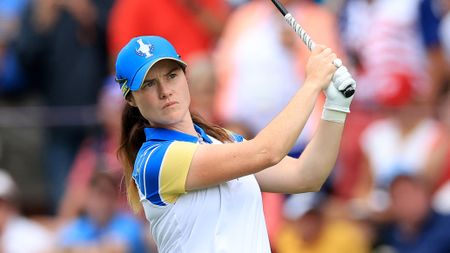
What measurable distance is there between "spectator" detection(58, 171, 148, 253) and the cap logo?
396 cm

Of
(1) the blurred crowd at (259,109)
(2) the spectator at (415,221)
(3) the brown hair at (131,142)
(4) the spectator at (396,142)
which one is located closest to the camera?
(3) the brown hair at (131,142)

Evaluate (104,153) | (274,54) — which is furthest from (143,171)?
(104,153)

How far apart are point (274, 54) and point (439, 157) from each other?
4.49 ft

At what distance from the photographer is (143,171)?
4.82 metres

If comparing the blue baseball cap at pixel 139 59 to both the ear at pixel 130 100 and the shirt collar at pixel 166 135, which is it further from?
the shirt collar at pixel 166 135

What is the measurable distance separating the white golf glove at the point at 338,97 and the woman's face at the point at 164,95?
0.58 m

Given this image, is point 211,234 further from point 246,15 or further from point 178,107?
point 246,15

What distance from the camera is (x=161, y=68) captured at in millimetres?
4840

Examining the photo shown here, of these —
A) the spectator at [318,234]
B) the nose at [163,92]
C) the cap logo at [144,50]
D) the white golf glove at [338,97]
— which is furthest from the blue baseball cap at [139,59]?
the spectator at [318,234]

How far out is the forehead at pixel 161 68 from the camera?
4805mm

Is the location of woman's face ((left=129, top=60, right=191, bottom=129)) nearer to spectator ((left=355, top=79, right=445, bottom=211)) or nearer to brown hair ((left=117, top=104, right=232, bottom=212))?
brown hair ((left=117, top=104, right=232, bottom=212))

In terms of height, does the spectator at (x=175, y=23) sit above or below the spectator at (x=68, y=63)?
above

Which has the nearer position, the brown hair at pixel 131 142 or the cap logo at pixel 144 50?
the cap logo at pixel 144 50

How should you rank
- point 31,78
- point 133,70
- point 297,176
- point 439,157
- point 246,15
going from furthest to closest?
point 31,78 < point 246,15 < point 439,157 < point 297,176 < point 133,70
